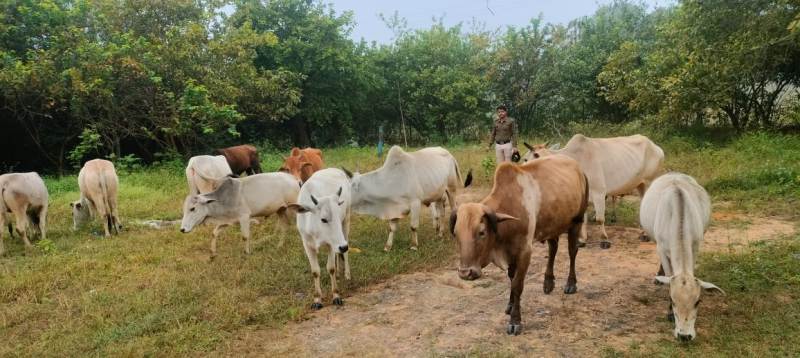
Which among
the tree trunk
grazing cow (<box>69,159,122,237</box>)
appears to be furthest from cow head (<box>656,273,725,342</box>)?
the tree trunk

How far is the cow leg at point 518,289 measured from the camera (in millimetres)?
4420

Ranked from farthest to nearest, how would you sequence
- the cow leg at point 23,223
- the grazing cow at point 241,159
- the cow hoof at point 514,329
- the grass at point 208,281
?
the grazing cow at point 241,159 → the cow leg at point 23,223 → the grass at point 208,281 → the cow hoof at point 514,329

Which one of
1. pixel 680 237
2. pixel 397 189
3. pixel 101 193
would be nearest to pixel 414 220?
pixel 397 189

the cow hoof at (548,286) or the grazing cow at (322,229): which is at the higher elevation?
the grazing cow at (322,229)

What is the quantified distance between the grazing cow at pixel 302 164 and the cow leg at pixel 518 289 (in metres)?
5.68

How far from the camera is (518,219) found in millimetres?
Result: 4320

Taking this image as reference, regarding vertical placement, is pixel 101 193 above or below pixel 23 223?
above

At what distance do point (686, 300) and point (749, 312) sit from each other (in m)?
1.08

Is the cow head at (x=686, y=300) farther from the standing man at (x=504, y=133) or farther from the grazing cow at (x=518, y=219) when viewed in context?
the standing man at (x=504, y=133)

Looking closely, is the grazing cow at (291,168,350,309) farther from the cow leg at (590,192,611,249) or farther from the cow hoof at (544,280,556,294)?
the cow leg at (590,192,611,249)

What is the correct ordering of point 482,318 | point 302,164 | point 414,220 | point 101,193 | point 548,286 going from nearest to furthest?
point 482,318 → point 548,286 → point 414,220 → point 101,193 → point 302,164

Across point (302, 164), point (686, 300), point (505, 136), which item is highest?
point (505, 136)

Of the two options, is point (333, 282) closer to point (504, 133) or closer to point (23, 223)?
point (504, 133)

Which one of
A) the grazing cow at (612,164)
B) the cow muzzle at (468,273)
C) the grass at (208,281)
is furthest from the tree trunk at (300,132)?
the cow muzzle at (468,273)
